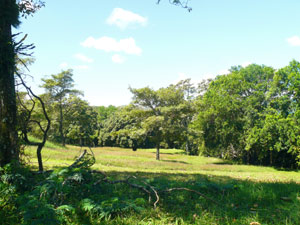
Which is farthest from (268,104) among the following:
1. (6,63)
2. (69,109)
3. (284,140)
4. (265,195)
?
(69,109)

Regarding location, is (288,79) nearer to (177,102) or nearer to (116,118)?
(177,102)

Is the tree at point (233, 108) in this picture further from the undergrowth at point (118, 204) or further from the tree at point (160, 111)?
the undergrowth at point (118, 204)

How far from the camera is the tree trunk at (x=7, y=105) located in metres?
4.72

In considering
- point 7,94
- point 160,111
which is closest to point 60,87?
point 160,111

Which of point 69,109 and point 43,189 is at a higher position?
point 69,109

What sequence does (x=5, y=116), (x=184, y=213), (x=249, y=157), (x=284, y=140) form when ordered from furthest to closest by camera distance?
(x=249, y=157)
(x=284, y=140)
(x=5, y=116)
(x=184, y=213)

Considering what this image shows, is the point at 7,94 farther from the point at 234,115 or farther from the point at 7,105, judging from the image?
the point at 234,115

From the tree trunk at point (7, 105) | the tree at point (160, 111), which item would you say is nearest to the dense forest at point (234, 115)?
the tree at point (160, 111)

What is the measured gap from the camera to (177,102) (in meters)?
29.9

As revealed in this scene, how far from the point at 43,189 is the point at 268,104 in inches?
1188

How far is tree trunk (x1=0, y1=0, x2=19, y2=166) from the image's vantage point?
15.5 ft

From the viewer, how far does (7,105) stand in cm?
483

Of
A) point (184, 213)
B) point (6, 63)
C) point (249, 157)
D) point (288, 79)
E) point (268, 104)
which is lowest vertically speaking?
point (249, 157)

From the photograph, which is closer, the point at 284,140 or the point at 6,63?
the point at 6,63
